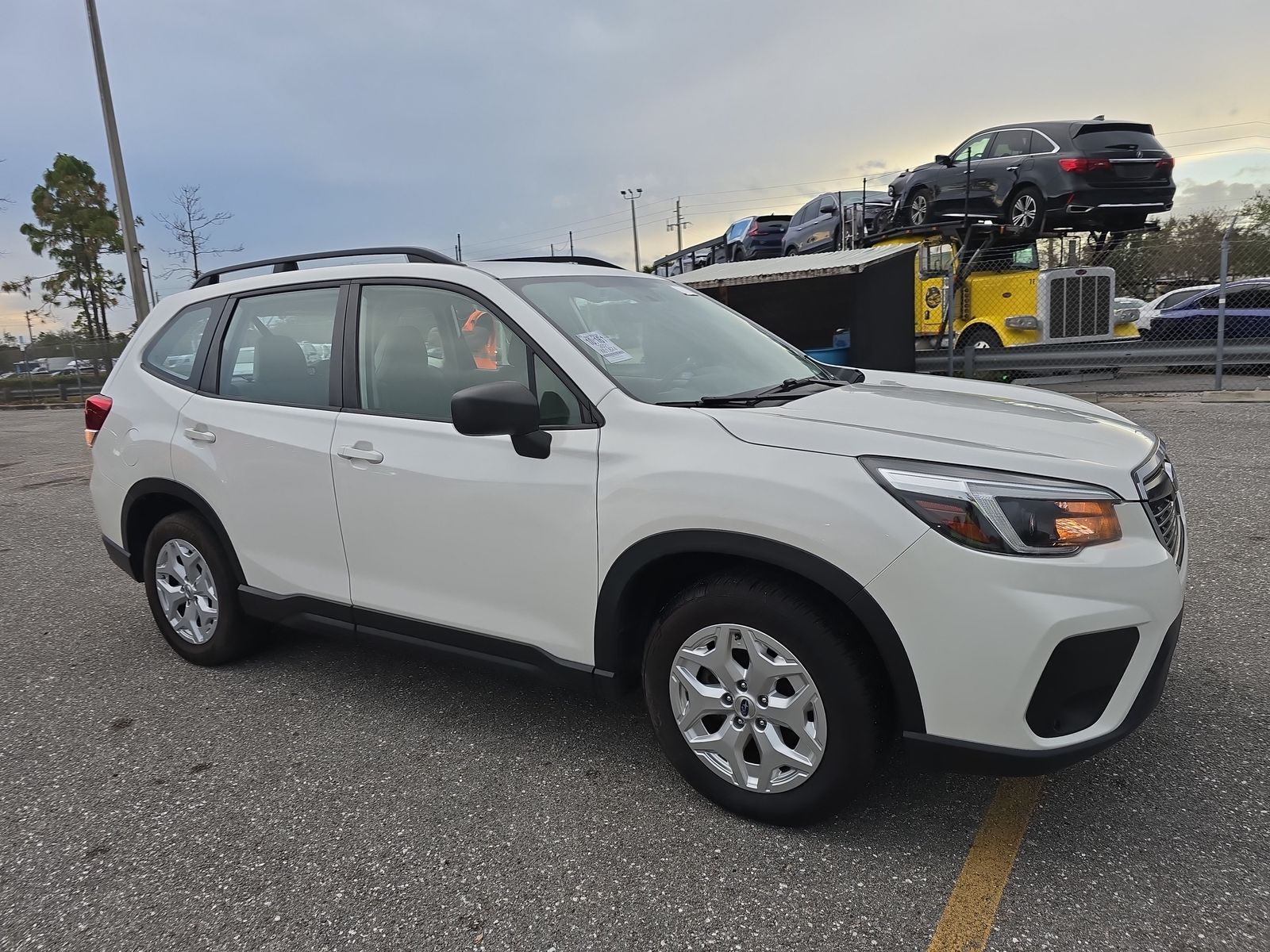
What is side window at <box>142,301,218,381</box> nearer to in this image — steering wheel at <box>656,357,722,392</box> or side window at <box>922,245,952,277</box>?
steering wheel at <box>656,357,722,392</box>

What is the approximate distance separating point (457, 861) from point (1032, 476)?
191 centimetres

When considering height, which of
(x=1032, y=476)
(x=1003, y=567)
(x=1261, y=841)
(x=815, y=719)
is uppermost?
(x=1032, y=476)

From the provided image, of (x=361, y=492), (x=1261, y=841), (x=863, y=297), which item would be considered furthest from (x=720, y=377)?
(x=863, y=297)

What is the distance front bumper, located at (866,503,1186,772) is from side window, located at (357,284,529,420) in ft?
4.85

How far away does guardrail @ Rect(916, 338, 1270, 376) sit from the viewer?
12.0 metres

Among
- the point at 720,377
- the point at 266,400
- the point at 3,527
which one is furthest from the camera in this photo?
the point at 3,527

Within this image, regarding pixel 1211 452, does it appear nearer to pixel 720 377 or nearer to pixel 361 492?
pixel 720 377

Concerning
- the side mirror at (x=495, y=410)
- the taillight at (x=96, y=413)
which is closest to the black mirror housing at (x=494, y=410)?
the side mirror at (x=495, y=410)

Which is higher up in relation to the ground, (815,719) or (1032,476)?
(1032,476)

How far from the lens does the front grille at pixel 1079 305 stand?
40.9ft

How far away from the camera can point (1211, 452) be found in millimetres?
7645

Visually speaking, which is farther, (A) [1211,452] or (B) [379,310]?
(A) [1211,452]

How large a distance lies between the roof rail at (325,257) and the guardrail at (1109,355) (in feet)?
35.9

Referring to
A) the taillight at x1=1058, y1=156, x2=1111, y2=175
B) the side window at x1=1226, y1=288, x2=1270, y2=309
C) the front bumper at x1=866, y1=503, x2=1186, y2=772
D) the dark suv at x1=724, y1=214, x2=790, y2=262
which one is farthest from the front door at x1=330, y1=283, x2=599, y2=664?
the dark suv at x1=724, y1=214, x2=790, y2=262
